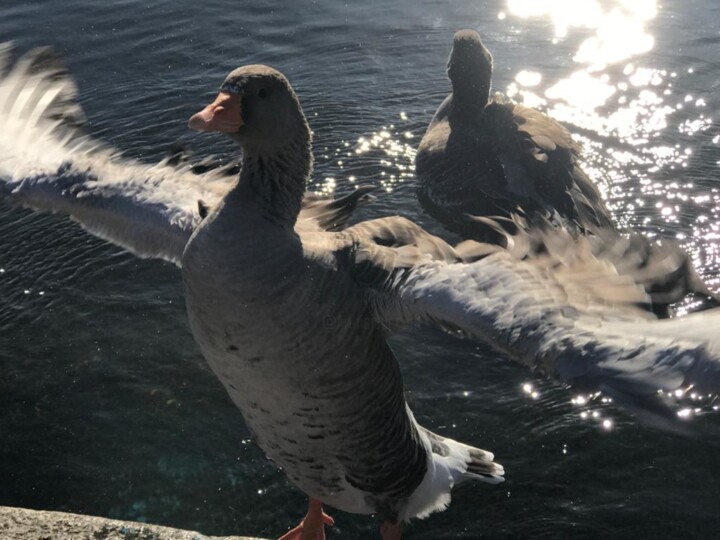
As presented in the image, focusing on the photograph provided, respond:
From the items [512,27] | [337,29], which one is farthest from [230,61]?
[512,27]

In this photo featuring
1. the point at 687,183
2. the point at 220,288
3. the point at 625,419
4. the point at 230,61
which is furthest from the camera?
the point at 230,61

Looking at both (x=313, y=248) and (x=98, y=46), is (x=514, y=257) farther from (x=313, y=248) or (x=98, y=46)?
(x=98, y=46)

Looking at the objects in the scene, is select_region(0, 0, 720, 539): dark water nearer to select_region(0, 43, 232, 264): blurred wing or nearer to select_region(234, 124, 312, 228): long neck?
select_region(0, 43, 232, 264): blurred wing

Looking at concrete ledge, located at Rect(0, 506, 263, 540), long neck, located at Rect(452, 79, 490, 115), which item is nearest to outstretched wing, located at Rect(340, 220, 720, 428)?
concrete ledge, located at Rect(0, 506, 263, 540)

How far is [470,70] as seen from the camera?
1019 centimetres

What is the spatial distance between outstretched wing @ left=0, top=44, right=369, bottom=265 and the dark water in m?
1.63

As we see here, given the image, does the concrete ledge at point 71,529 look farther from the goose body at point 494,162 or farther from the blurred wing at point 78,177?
Result: the goose body at point 494,162

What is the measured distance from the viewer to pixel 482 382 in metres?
7.18

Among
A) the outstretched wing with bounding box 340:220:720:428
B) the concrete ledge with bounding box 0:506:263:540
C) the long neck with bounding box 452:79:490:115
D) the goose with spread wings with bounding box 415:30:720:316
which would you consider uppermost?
the outstretched wing with bounding box 340:220:720:428

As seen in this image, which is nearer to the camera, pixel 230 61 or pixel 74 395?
pixel 74 395

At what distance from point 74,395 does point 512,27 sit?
946 centimetres

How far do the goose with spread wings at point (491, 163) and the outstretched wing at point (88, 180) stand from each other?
278cm

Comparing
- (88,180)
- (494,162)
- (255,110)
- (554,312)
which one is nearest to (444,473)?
(554,312)

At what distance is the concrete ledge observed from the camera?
489 centimetres
